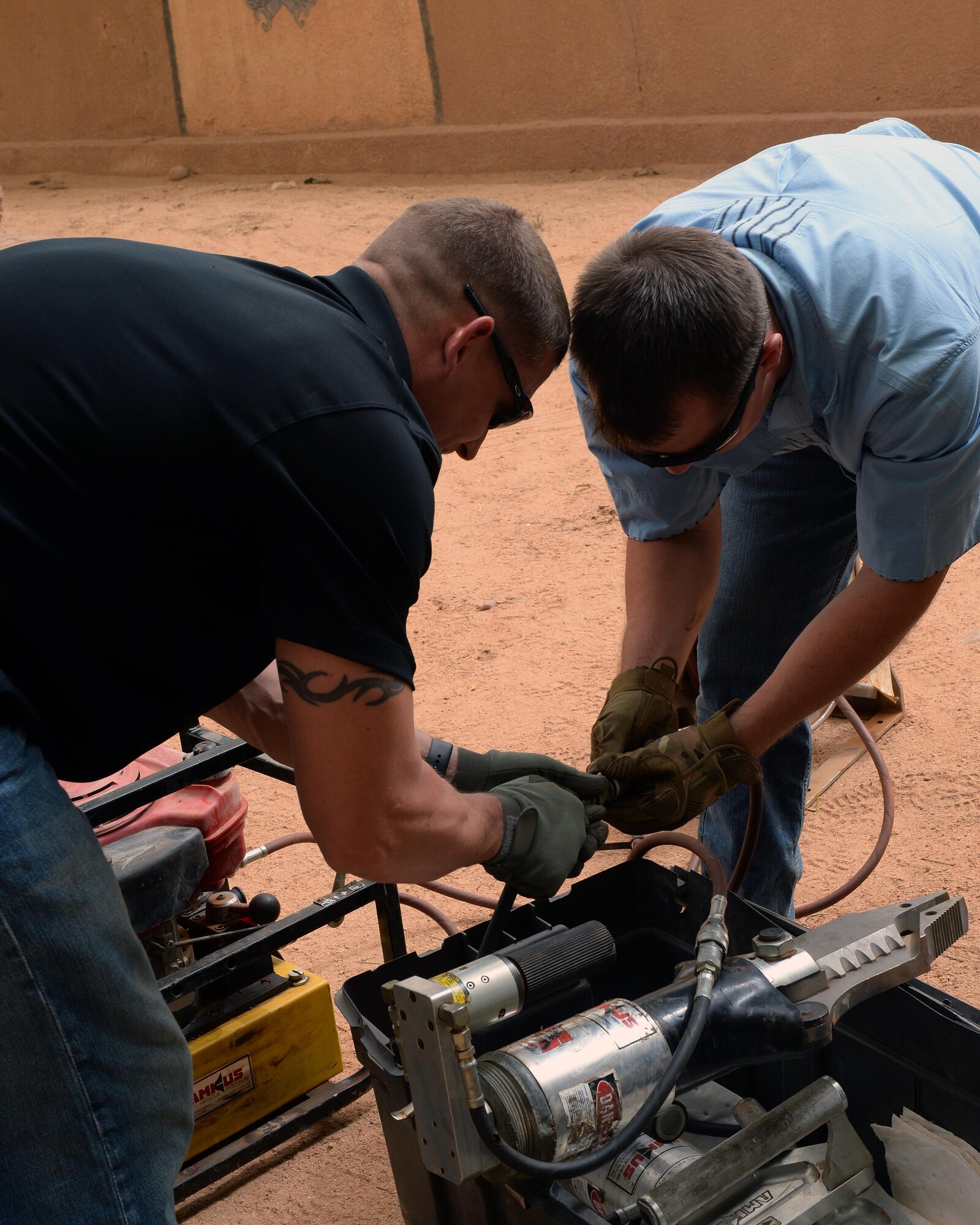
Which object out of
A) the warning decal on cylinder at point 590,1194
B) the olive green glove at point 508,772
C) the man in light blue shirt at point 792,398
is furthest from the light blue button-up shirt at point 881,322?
the warning decal on cylinder at point 590,1194

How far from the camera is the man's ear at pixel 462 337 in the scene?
1.59m

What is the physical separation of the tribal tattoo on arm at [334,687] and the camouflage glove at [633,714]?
0.78 meters

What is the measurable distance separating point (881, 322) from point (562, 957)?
1.08 m

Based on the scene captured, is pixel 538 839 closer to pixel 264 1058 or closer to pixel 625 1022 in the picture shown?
pixel 625 1022

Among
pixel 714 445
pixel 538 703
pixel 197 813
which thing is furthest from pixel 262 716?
pixel 538 703

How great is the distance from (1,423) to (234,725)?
92 cm

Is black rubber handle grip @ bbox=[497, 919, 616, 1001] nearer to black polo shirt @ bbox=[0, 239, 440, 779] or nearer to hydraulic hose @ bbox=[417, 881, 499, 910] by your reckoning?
black polo shirt @ bbox=[0, 239, 440, 779]

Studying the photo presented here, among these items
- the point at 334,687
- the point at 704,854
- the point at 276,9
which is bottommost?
the point at 704,854

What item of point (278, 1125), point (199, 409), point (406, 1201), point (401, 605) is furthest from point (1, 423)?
point (278, 1125)

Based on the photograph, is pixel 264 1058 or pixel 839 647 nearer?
pixel 839 647

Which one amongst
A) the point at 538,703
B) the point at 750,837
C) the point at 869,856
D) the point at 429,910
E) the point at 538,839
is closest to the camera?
the point at 538,839

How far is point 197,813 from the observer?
7.34 feet

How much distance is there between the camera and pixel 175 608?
142cm

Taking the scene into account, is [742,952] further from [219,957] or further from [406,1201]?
[219,957]
